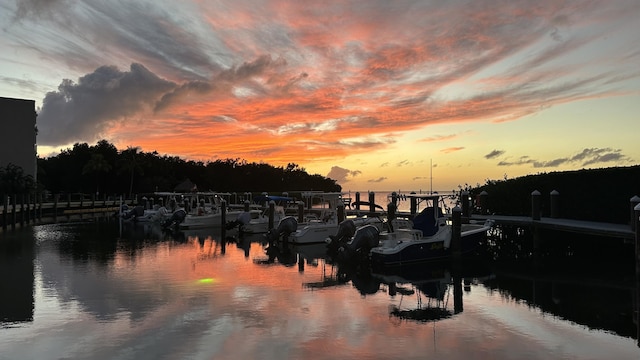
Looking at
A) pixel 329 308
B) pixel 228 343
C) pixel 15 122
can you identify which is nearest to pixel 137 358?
pixel 228 343

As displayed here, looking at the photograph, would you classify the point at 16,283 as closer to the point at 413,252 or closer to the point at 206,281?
the point at 206,281

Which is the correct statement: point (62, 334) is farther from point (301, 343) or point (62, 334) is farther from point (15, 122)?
point (15, 122)

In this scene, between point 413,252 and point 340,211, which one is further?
point 340,211

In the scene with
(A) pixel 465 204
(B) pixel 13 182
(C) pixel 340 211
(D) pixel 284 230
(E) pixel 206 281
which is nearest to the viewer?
(E) pixel 206 281

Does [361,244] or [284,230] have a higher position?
[284,230]

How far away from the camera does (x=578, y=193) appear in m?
25.3

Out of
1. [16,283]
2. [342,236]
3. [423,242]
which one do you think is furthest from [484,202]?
[16,283]

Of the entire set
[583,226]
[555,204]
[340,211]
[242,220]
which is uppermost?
[555,204]

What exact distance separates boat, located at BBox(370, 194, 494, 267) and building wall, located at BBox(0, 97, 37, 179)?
5094 centimetres

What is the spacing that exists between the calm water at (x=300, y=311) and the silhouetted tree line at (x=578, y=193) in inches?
242

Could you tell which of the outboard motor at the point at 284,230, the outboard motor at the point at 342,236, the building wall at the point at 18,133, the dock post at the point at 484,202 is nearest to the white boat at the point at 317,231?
the outboard motor at the point at 284,230

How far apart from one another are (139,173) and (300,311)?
80272 millimetres

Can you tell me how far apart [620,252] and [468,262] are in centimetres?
692

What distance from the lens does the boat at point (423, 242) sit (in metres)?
20.3
